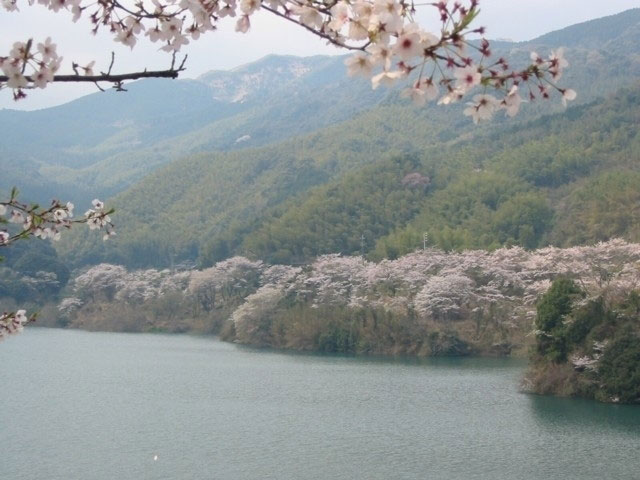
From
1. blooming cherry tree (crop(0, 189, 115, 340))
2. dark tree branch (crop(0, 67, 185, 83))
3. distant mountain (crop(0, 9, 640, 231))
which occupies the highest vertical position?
distant mountain (crop(0, 9, 640, 231))

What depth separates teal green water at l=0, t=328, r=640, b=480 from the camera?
37.7 feet

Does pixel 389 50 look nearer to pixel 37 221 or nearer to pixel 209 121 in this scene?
pixel 37 221

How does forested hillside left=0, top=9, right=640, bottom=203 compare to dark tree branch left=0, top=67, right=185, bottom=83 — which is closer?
dark tree branch left=0, top=67, right=185, bottom=83

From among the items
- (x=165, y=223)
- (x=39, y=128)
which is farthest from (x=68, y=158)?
(x=165, y=223)

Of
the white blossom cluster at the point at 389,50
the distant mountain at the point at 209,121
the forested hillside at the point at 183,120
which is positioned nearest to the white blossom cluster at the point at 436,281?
the white blossom cluster at the point at 389,50

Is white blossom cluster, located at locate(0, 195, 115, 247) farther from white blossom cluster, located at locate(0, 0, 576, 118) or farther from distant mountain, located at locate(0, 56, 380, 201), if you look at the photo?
distant mountain, located at locate(0, 56, 380, 201)

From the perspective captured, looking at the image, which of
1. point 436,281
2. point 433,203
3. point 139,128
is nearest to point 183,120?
point 139,128

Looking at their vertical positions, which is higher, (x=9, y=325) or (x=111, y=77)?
(x=111, y=77)

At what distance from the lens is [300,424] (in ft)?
47.2

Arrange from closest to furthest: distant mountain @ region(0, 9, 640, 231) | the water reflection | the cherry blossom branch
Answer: the cherry blossom branch < the water reflection < distant mountain @ region(0, 9, 640, 231)

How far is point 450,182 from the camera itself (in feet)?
143

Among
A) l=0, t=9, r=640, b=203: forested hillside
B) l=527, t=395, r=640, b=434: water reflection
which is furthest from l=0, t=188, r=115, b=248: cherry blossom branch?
l=0, t=9, r=640, b=203: forested hillside

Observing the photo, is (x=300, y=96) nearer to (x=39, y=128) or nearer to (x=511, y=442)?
(x=39, y=128)

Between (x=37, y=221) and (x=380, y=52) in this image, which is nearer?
(x=380, y=52)
